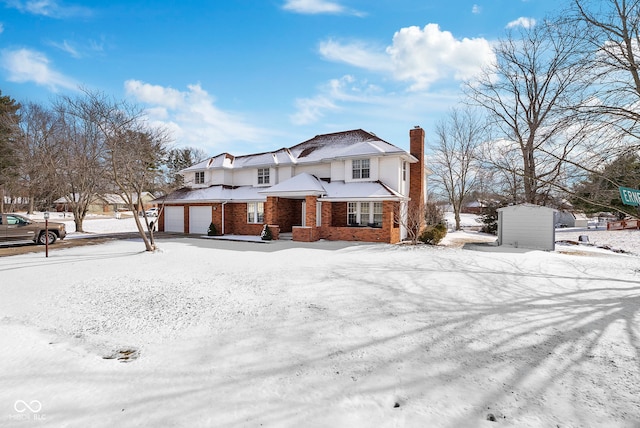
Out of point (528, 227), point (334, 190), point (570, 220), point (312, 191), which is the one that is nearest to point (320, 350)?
point (312, 191)

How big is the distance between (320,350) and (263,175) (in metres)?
19.3

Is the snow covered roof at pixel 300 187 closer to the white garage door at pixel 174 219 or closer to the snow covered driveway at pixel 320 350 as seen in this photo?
the white garage door at pixel 174 219

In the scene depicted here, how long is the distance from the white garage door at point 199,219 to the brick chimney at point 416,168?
47.5 ft

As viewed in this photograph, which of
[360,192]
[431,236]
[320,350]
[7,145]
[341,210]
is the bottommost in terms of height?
[320,350]

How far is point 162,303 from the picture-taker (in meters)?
6.05

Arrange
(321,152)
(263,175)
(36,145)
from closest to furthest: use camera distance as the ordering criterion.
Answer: (321,152), (263,175), (36,145)

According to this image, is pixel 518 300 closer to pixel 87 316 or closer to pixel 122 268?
pixel 87 316

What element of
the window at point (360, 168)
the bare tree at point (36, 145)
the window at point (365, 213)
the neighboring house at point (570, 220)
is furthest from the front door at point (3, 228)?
the neighboring house at point (570, 220)

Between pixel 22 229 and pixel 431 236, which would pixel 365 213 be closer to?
pixel 431 236

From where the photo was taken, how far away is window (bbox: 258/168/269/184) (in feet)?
72.5

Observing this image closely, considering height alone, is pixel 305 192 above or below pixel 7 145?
below

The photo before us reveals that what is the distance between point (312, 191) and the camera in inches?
672

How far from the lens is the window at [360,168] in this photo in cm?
1816

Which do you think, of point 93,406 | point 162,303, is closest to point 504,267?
point 162,303
